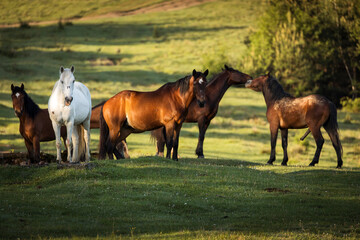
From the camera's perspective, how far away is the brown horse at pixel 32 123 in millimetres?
15070

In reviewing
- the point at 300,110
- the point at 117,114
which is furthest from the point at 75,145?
the point at 300,110

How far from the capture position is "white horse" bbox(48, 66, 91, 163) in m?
13.9

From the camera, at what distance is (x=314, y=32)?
196ft

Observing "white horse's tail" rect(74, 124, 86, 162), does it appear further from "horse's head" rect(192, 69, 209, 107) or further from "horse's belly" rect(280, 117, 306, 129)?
"horse's belly" rect(280, 117, 306, 129)

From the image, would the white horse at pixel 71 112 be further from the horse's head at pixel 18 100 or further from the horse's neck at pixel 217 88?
the horse's neck at pixel 217 88

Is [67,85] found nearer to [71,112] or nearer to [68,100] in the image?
[68,100]

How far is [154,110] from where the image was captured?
1591 cm

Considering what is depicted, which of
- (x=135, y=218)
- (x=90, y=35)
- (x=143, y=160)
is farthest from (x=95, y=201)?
(x=90, y=35)

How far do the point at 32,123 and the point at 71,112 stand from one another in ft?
6.23

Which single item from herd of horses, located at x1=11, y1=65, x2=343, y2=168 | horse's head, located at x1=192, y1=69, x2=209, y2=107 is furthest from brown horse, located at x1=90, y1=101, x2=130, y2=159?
horse's head, located at x1=192, y1=69, x2=209, y2=107

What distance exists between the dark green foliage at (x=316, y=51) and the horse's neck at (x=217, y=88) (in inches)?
1447

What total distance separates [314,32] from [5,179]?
173 feet

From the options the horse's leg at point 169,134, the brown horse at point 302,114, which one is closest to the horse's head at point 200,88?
the horse's leg at point 169,134

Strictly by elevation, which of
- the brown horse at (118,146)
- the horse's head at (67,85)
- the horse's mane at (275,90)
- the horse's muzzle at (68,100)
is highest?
the horse's head at (67,85)
